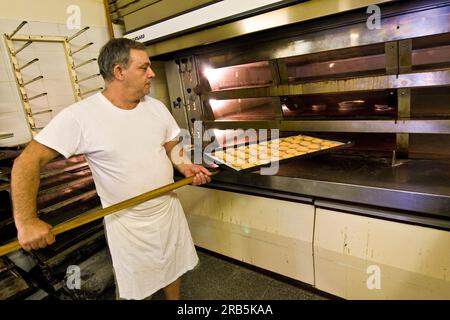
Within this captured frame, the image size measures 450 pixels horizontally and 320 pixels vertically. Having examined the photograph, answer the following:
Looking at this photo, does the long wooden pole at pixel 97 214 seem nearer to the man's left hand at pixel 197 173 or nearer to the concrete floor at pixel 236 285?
the man's left hand at pixel 197 173

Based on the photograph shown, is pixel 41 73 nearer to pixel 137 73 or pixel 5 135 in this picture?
pixel 5 135

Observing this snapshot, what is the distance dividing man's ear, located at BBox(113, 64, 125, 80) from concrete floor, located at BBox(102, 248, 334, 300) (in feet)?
5.01

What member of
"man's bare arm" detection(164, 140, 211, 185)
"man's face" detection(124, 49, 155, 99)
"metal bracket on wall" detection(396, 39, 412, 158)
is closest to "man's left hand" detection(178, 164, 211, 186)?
"man's bare arm" detection(164, 140, 211, 185)

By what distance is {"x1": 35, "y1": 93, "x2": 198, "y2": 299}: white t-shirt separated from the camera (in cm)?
127

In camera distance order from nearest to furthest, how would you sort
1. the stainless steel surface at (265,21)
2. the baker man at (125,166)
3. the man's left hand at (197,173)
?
the baker man at (125,166), the stainless steel surface at (265,21), the man's left hand at (197,173)

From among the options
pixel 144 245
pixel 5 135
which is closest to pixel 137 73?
pixel 144 245

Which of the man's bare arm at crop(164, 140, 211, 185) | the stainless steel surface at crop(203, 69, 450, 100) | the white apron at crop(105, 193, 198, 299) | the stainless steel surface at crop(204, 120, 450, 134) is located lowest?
the white apron at crop(105, 193, 198, 299)

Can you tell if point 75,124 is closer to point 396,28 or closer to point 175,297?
point 175,297

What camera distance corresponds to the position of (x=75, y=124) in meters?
1.24

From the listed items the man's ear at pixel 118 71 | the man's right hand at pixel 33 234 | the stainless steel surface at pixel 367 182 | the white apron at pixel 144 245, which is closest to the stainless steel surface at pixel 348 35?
the stainless steel surface at pixel 367 182

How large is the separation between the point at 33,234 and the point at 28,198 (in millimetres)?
155

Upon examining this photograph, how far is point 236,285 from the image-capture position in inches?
80.0

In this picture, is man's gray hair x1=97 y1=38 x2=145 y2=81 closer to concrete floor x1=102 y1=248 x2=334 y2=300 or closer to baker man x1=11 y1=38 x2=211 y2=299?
baker man x1=11 y1=38 x2=211 y2=299

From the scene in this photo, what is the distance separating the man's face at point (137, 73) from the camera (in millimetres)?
1310
